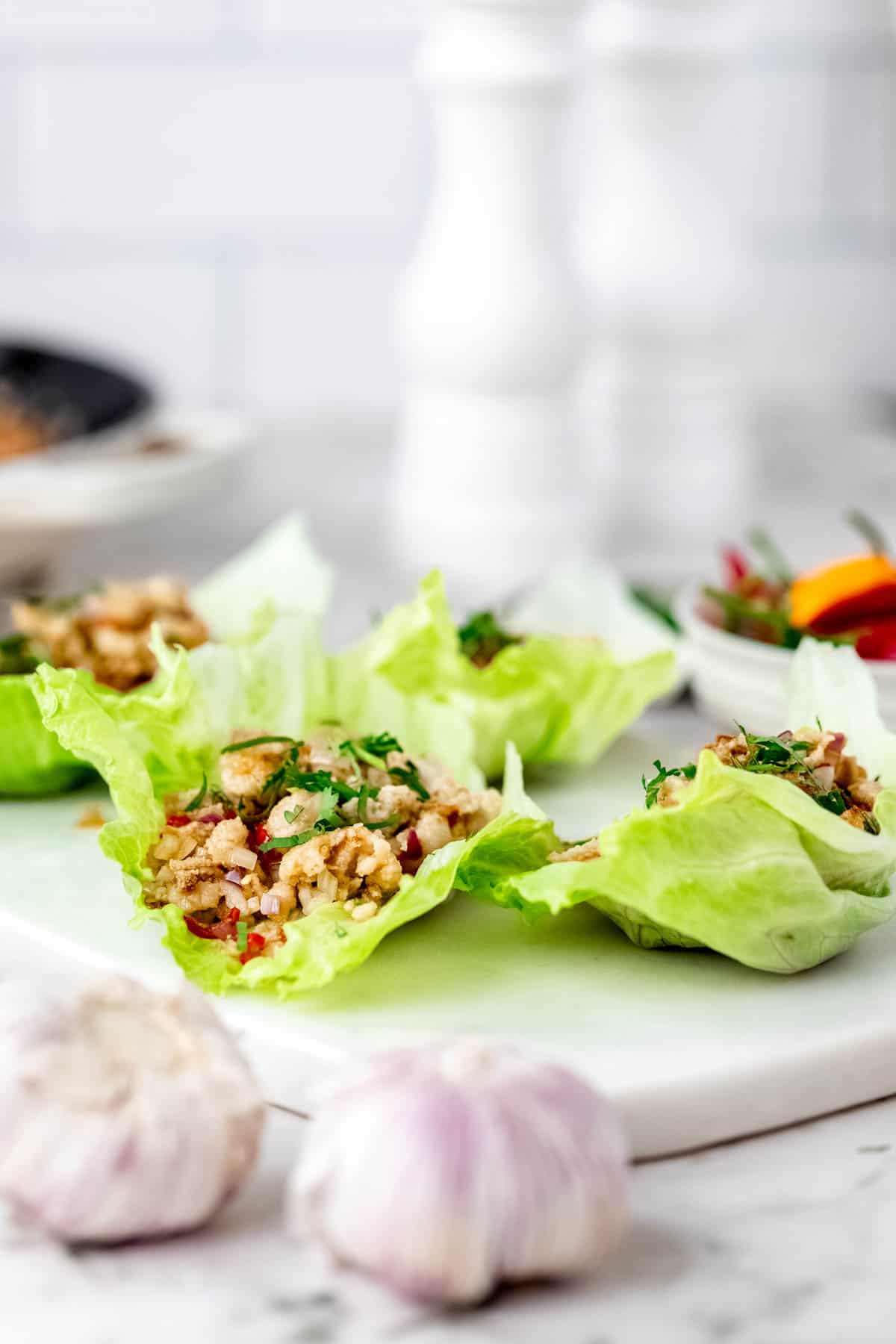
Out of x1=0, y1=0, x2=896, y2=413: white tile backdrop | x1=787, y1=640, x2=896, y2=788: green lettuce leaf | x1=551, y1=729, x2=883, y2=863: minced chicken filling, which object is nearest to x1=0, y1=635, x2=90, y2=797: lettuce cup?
x1=551, y1=729, x2=883, y2=863: minced chicken filling

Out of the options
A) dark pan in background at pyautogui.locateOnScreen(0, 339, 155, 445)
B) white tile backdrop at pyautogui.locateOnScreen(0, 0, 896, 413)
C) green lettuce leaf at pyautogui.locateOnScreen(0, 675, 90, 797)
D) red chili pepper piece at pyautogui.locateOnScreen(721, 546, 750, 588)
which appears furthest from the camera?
white tile backdrop at pyautogui.locateOnScreen(0, 0, 896, 413)

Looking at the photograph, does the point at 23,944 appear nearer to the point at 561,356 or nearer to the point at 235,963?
the point at 235,963

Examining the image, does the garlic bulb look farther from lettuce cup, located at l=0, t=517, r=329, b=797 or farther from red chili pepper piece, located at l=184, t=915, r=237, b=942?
lettuce cup, located at l=0, t=517, r=329, b=797

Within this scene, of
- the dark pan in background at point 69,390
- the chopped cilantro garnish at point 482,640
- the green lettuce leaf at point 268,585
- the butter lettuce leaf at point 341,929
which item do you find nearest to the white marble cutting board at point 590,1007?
the butter lettuce leaf at point 341,929

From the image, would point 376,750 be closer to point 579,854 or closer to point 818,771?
point 579,854

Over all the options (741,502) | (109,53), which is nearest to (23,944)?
(741,502)

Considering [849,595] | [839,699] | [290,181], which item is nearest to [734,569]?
[849,595]
